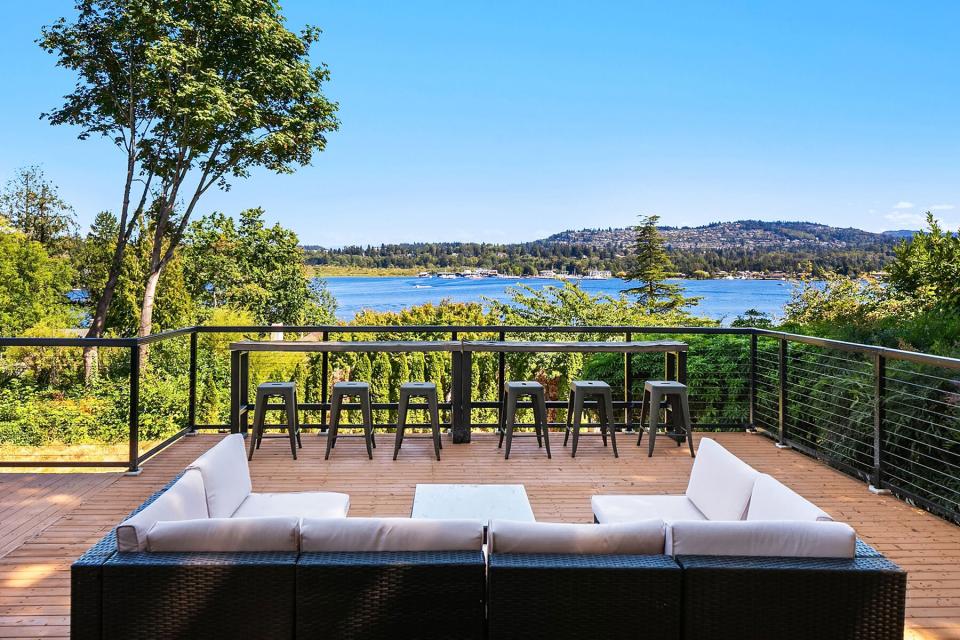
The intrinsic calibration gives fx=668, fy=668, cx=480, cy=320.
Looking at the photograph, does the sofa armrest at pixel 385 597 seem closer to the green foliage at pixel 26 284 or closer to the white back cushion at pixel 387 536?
the white back cushion at pixel 387 536

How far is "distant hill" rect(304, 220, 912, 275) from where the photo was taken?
29500mm

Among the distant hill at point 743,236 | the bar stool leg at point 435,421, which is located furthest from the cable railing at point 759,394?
the distant hill at point 743,236

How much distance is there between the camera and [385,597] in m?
1.84

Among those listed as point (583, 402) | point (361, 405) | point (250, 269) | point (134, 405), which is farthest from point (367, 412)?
point (250, 269)

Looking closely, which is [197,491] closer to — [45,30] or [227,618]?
[227,618]

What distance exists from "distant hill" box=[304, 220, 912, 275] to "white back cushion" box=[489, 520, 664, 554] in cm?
2613

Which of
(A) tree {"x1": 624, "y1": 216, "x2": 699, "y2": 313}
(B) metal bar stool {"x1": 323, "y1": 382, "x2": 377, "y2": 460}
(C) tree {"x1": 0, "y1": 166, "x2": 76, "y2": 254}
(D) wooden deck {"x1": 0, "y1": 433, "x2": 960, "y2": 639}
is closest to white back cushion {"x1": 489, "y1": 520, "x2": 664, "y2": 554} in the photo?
(D) wooden deck {"x1": 0, "y1": 433, "x2": 960, "y2": 639}

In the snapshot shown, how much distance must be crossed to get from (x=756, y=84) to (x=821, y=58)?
2481 millimetres

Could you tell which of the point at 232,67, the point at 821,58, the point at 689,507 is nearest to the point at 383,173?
the point at 232,67

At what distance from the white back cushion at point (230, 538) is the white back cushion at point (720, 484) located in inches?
70.5

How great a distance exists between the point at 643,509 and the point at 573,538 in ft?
4.27

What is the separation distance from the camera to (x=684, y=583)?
183cm

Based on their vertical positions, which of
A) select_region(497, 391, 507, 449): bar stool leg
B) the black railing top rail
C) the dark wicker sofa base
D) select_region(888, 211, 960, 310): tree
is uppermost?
select_region(888, 211, 960, 310): tree

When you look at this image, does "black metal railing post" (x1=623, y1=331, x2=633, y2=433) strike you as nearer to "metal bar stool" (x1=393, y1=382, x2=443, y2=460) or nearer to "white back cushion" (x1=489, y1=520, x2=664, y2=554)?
"metal bar stool" (x1=393, y1=382, x2=443, y2=460)
